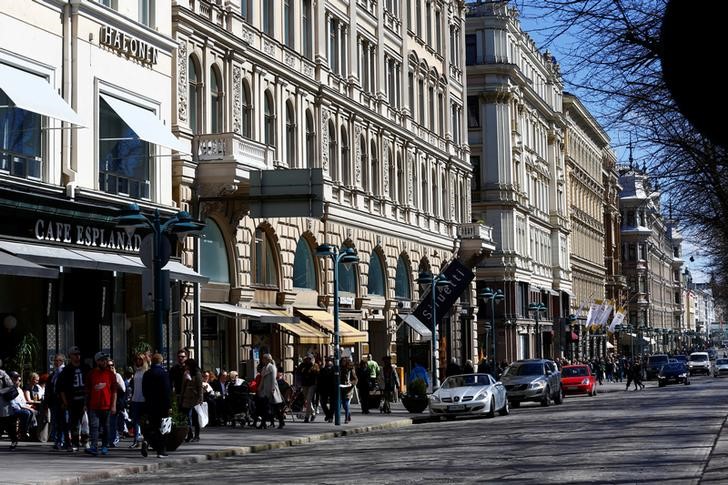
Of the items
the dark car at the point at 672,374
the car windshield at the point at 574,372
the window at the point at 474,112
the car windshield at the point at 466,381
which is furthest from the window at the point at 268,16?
the dark car at the point at 672,374

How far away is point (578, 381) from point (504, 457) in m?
37.6

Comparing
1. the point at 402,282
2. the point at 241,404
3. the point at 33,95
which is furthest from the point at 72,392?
the point at 402,282

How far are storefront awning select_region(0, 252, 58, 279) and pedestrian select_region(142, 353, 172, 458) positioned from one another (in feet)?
11.1

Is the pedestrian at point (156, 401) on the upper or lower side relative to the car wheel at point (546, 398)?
upper

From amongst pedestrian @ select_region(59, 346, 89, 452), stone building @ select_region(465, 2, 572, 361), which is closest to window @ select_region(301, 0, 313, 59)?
pedestrian @ select_region(59, 346, 89, 452)

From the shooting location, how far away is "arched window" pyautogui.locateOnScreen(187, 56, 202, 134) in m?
35.0

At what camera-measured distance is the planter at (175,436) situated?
890 inches

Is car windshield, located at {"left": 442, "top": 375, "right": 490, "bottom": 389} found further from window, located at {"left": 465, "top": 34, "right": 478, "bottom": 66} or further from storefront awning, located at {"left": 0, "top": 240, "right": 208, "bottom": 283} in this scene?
window, located at {"left": 465, "top": 34, "right": 478, "bottom": 66}

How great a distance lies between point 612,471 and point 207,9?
74.1 ft

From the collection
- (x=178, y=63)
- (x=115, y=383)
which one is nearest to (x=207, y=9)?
(x=178, y=63)

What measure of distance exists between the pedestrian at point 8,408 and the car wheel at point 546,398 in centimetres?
2599

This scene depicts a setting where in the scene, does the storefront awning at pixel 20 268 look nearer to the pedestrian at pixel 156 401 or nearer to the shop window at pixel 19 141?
the shop window at pixel 19 141

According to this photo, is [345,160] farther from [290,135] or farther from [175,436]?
[175,436]

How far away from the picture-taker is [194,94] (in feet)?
116
